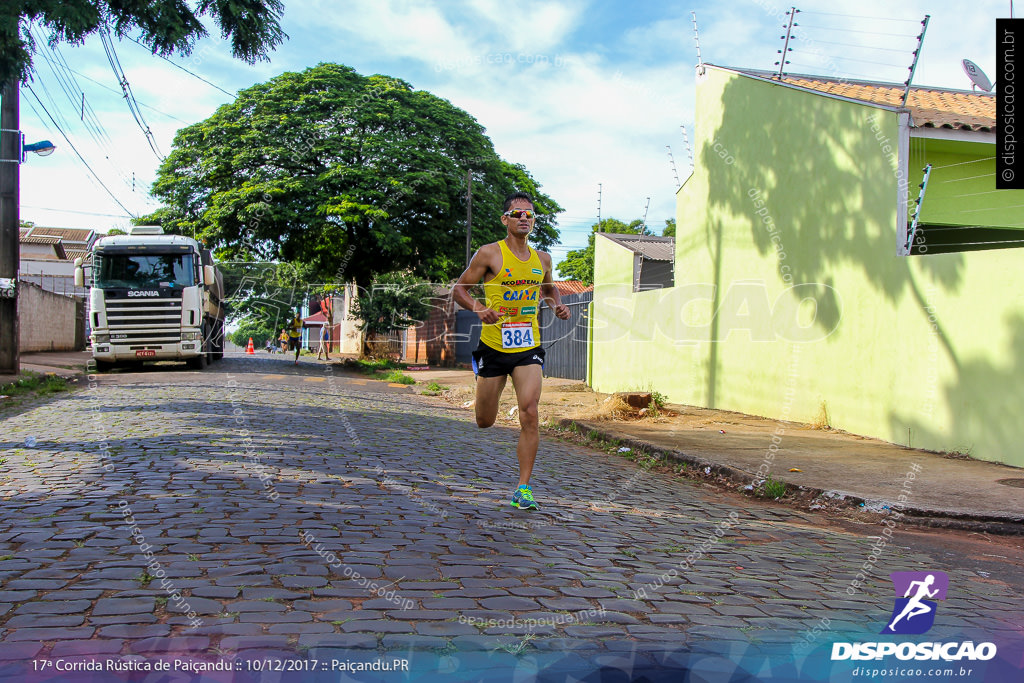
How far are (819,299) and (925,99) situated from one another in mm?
3787

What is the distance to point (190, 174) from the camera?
26.7 m

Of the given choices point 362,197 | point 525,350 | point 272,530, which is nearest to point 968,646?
point 525,350

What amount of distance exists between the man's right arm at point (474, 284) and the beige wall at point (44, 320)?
21251mm

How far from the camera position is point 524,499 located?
525 centimetres

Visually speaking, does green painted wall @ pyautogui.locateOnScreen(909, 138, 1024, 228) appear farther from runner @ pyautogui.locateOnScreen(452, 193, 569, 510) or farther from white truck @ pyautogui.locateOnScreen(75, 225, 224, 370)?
white truck @ pyautogui.locateOnScreen(75, 225, 224, 370)

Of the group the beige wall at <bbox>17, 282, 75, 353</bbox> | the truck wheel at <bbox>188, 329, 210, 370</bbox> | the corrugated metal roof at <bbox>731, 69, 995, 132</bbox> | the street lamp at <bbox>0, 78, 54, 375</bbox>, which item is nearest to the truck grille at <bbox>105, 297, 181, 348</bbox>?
the truck wheel at <bbox>188, 329, 210, 370</bbox>

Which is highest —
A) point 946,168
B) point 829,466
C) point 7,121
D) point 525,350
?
point 7,121

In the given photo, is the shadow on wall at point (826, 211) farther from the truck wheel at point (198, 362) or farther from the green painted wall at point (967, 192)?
the truck wheel at point (198, 362)

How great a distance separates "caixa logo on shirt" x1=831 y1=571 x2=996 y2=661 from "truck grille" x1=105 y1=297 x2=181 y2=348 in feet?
58.2

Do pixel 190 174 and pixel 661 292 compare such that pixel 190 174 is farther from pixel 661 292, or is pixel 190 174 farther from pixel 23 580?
pixel 23 580

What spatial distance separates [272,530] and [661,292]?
11.3 metres

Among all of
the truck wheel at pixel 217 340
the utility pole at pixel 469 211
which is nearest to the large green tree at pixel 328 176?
the utility pole at pixel 469 211

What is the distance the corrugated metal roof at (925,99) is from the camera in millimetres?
9047

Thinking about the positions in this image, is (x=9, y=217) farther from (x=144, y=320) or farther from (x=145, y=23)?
(x=145, y=23)
